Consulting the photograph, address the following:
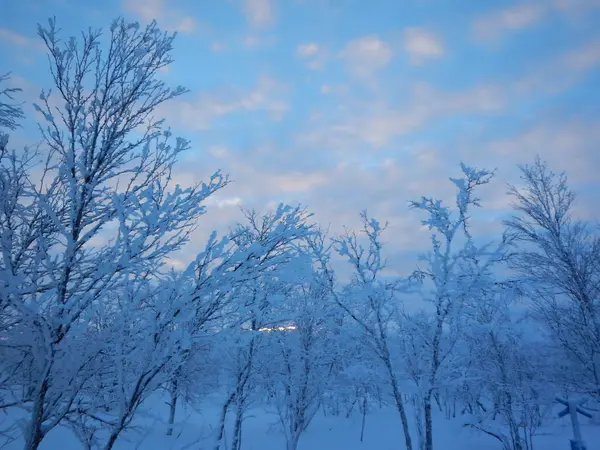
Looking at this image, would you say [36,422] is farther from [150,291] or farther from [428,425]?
[428,425]

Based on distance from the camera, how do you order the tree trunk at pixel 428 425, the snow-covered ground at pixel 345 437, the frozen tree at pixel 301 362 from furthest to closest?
the snow-covered ground at pixel 345 437, the frozen tree at pixel 301 362, the tree trunk at pixel 428 425

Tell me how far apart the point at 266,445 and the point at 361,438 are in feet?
19.5

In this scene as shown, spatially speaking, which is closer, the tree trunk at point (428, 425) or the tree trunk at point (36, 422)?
the tree trunk at point (36, 422)

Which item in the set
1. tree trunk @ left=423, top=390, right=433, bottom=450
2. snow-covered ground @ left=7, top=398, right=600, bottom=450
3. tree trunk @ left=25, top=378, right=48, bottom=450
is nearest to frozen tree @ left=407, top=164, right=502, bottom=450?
tree trunk @ left=423, top=390, right=433, bottom=450

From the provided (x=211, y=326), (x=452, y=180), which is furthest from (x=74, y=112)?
(x=452, y=180)

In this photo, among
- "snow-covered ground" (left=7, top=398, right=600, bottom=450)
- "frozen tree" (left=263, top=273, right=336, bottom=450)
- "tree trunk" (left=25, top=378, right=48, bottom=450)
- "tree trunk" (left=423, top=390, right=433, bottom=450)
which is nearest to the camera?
"tree trunk" (left=25, top=378, right=48, bottom=450)

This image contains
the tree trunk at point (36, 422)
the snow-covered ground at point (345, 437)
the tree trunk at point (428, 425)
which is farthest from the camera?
the snow-covered ground at point (345, 437)

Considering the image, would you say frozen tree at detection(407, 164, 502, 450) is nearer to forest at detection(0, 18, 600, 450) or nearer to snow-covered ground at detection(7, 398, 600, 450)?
forest at detection(0, 18, 600, 450)

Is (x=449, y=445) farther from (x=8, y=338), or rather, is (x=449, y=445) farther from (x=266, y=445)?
(x=8, y=338)

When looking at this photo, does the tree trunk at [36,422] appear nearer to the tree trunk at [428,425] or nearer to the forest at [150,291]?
the forest at [150,291]

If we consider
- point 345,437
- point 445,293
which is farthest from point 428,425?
point 345,437

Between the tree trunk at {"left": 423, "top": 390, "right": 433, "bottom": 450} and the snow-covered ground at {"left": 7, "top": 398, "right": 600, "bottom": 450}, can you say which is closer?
the tree trunk at {"left": 423, "top": 390, "right": 433, "bottom": 450}

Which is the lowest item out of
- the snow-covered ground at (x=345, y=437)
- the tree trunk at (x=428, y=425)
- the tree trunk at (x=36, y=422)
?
the snow-covered ground at (x=345, y=437)

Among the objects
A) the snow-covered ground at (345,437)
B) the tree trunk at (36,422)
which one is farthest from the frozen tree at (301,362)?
the snow-covered ground at (345,437)
